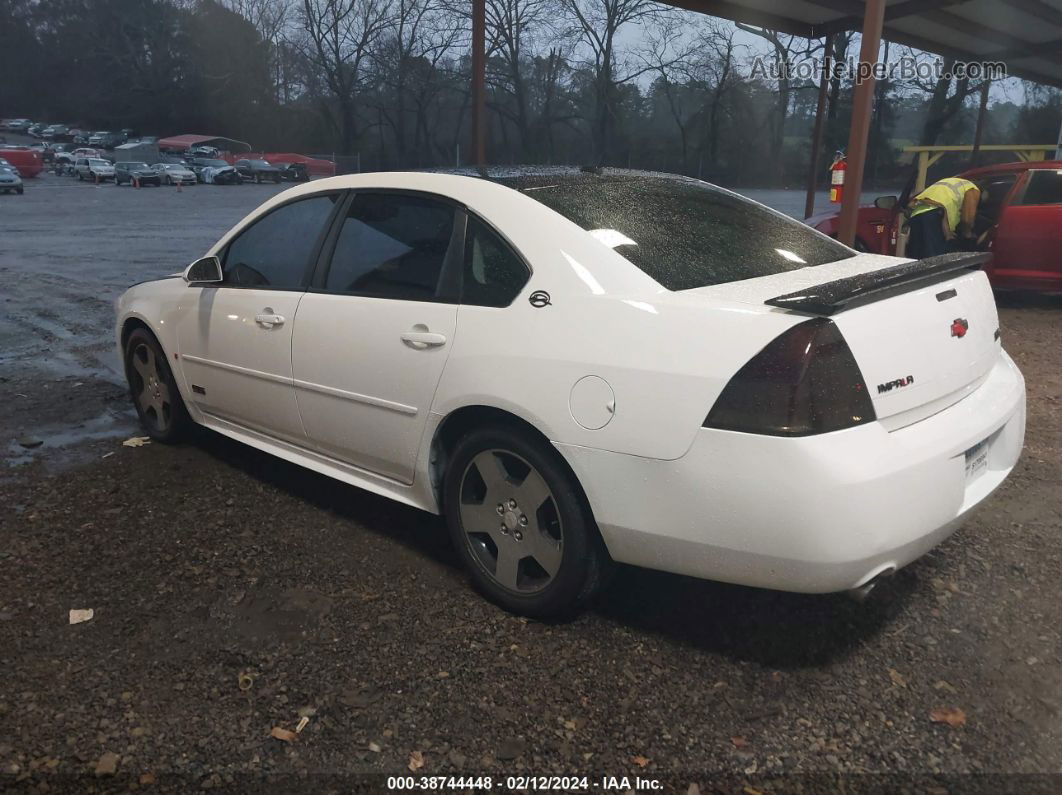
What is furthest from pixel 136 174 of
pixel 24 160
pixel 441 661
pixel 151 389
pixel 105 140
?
pixel 441 661

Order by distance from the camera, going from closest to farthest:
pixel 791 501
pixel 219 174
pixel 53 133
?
pixel 791 501 < pixel 219 174 < pixel 53 133

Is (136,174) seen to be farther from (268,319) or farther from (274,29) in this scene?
(268,319)

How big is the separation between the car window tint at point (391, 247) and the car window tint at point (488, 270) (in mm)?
136

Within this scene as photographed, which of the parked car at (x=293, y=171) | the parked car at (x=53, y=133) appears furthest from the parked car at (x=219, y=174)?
the parked car at (x=53, y=133)

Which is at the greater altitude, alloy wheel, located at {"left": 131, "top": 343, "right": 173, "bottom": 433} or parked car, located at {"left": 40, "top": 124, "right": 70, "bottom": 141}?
parked car, located at {"left": 40, "top": 124, "right": 70, "bottom": 141}

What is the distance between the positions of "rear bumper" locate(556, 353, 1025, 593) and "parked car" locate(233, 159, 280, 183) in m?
46.7

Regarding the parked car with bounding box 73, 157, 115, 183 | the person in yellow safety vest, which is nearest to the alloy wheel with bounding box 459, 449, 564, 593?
the person in yellow safety vest

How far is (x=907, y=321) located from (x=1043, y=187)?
8.07m

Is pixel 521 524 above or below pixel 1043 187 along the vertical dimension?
below

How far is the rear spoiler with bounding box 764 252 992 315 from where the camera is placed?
7.61ft

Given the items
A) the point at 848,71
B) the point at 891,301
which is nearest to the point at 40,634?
the point at 891,301

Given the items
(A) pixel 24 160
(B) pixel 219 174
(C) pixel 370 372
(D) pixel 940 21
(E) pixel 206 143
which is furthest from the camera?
(E) pixel 206 143

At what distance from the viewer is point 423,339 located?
10.0 feet

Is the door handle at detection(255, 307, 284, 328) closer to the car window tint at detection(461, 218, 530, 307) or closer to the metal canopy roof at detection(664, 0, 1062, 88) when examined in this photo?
the car window tint at detection(461, 218, 530, 307)
